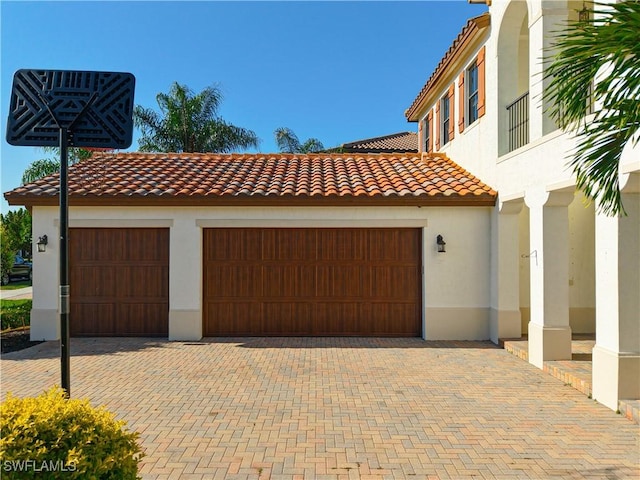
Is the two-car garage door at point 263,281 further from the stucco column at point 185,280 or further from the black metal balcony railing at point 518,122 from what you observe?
the black metal balcony railing at point 518,122

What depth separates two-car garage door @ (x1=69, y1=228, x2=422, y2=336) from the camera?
10.6 meters

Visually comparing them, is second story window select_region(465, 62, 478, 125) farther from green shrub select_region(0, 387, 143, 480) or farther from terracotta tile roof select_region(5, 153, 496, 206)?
green shrub select_region(0, 387, 143, 480)

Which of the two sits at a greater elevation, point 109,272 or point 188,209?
point 188,209

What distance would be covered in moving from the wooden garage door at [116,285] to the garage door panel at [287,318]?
238 centimetres

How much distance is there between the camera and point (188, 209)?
411 inches

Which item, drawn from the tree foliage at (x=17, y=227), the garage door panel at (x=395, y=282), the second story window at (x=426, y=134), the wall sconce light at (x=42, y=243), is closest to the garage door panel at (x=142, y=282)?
the wall sconce light at (x=42, y=243)

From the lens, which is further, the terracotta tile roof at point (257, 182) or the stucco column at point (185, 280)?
the stucco column at point (185, 280)

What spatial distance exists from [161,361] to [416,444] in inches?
212

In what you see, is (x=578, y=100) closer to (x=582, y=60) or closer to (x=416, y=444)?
(x=582, y=60)

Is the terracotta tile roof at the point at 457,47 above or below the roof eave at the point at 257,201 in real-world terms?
above

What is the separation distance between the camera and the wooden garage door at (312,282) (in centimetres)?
1060

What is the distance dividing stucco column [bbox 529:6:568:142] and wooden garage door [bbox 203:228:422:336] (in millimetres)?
3551

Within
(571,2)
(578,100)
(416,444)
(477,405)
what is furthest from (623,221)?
(571,2)

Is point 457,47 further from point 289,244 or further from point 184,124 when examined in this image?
point 184,124
